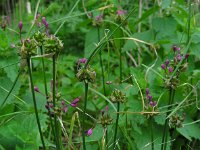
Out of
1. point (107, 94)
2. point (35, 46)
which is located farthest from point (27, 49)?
point (107, 94)

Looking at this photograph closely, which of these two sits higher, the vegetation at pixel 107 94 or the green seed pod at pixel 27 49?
the green seed pod at pixel 27 49

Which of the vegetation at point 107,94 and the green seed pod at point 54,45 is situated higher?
the green seed pod at point 54,45

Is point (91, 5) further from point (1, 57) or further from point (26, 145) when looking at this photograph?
point (26, 145)

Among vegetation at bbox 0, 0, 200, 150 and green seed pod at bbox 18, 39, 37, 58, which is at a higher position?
green seed pod at bbox 18, 39, 37, 58

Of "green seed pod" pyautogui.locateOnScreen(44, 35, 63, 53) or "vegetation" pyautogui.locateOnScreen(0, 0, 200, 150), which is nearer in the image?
"green seed pod" pyautogui.locateOnScreen(44, 35, 63, 53)

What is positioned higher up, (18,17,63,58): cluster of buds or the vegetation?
(18,17,63,58): cluster of buds

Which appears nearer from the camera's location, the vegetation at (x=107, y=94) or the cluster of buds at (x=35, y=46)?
the cluster of buds at (x=35, y=46)

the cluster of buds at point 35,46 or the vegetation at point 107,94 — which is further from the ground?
the cluster of buds at point 35,46

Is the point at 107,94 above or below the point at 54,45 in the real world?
below

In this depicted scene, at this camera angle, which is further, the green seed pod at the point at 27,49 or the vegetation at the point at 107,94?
the vegetation at the point at 107,94

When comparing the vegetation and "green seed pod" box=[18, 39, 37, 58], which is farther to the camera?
the vegetation

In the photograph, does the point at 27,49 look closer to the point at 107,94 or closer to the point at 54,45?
the point at 54,45

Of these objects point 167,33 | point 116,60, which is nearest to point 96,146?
point 167,33

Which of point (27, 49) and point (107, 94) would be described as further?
point (107, 94)
